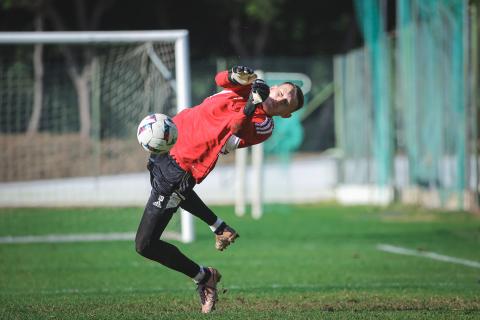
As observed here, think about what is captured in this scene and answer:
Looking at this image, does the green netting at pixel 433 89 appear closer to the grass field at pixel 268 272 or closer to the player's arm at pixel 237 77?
the grass field at pixel 268 272

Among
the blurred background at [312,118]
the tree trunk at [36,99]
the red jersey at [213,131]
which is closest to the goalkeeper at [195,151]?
the red jersey at [213,131]

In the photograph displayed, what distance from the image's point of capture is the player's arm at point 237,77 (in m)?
8.39

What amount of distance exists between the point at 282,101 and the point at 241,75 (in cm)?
42

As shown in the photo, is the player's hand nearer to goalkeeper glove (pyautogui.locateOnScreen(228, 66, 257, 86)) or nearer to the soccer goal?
goalkeeper glove (pyautogui.locateOnScreen(228, 66, 257, 86))

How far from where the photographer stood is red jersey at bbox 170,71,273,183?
8633mm

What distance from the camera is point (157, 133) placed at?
8375 millimetres

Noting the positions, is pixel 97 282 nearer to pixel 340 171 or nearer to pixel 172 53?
pixel 172 53

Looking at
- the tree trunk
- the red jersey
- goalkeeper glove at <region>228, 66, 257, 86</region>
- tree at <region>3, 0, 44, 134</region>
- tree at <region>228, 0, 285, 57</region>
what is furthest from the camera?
tree at <region>228, 0, 285, 57</region>

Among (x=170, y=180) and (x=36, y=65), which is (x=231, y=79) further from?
(x=36, y=65)

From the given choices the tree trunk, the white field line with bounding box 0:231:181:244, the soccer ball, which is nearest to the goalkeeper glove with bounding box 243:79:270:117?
the soccer ball

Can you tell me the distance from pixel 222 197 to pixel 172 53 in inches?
471

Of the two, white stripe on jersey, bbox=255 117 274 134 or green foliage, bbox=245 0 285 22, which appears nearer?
white stripe on jersey, bbox=255 117 274 134

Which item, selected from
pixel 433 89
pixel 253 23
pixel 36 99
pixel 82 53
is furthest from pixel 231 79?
pixel 253 23

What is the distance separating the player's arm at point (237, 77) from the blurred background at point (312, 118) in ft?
22.9
